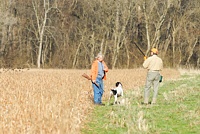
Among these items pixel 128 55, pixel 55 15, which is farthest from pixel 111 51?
pixel 55 15

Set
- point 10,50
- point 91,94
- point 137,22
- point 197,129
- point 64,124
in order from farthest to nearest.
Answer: point 137,22 → point 10,50 → point 91,94 → point 197,129 → point 64,124

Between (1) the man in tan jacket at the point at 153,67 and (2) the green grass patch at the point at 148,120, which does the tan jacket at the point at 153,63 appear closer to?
(1) the man in tan jacket at the point at 153,67

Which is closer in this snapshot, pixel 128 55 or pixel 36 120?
pixel 36 120

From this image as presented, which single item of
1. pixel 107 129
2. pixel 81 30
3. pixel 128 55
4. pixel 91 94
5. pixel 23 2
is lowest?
pixel 107 129

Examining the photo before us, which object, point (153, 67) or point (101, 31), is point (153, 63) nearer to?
point (153, 67)

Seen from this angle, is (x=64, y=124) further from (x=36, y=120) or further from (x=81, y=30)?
(x=81, y=30)

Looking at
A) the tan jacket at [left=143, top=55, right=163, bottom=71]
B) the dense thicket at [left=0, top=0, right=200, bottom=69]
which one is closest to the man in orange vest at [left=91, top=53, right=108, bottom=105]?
the tan jacket at [left=143, top=55, right=163, bottom=71]

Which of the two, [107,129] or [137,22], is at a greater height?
[137,22]

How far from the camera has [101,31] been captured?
152 ft

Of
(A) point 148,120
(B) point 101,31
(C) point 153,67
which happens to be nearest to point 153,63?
(C) point 153,67

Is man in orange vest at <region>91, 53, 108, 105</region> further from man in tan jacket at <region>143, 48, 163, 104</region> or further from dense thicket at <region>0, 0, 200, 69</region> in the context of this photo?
dense thicket at <region>0, 0, 200, 69</region>

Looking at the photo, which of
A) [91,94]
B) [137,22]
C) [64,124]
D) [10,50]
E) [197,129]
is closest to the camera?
[64,124]

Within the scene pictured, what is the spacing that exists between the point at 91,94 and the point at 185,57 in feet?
119

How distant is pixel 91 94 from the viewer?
15.3m
